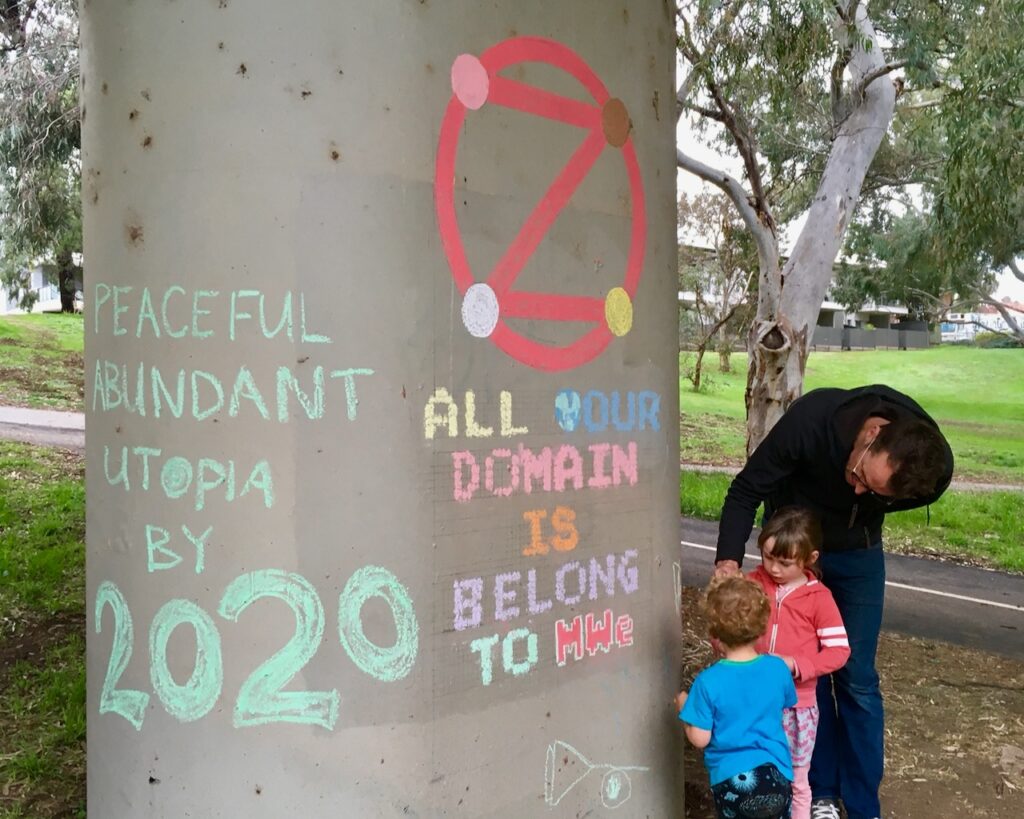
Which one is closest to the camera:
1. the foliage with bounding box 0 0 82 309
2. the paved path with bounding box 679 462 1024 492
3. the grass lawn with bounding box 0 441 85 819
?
the grass lawn with bounding box 0 441 85 819

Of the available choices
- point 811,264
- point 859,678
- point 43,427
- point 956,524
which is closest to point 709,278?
point 956,524

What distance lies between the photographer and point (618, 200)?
263cm

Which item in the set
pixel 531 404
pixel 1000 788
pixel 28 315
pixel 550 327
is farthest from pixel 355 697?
pixel 28 315

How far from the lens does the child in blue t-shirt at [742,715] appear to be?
8.78 feet

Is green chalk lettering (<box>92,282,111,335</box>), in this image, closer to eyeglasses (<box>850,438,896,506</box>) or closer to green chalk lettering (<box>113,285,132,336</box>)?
green chalk lettering (<box>113,285,132,336</box>)

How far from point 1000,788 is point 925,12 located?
8.13m

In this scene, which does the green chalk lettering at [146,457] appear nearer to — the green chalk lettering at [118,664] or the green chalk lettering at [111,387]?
the green chalk lettering at [111,387]

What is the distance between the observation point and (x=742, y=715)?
8.77 feet

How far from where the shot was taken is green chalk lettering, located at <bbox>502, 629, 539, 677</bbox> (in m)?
2.37

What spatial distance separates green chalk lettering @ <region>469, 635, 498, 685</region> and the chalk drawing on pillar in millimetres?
727

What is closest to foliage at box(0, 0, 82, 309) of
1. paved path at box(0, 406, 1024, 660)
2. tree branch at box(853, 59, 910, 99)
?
tree branch at box(853, 59, 910, 99)

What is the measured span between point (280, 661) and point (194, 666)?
0.71 feet

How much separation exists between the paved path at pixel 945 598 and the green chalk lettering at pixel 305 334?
12.6ft

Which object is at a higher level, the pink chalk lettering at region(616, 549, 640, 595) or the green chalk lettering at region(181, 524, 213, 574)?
the green chalk lettering at region(181, 524, 213, 574)
